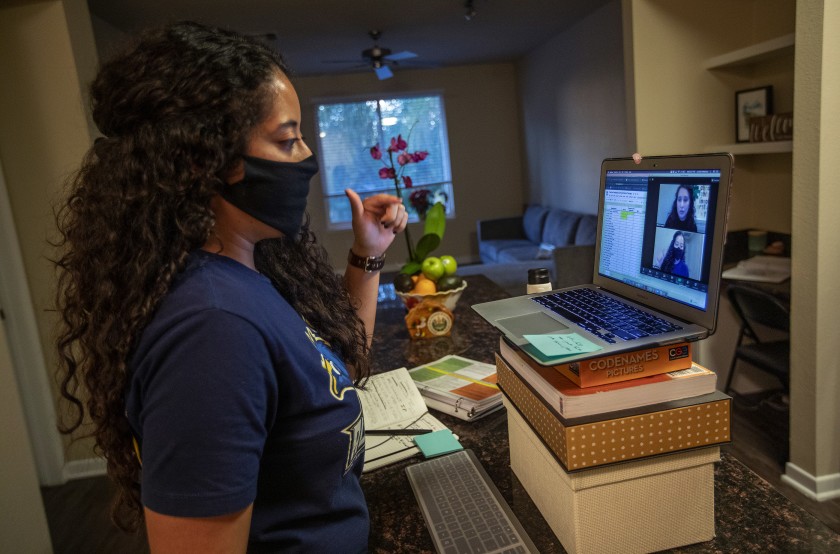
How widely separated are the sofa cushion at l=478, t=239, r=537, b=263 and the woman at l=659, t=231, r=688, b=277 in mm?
5827

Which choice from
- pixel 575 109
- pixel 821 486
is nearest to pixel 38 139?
pixel 821 486

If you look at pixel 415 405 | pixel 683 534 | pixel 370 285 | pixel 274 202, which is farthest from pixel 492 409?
pixel 274 202

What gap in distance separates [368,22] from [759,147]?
3446 mm

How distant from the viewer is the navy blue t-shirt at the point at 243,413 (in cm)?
57

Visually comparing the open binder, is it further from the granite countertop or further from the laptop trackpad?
the laptop trackpad

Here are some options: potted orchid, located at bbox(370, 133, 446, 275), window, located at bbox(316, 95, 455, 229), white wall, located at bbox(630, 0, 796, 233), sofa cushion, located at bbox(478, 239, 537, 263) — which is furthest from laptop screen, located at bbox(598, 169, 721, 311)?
window, located at bbox(316, 95, 455, 229)

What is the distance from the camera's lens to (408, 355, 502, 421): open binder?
4.11 feet

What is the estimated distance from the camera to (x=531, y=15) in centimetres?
530

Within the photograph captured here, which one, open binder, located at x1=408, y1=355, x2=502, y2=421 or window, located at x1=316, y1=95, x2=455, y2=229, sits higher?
window, located at x1=316, y1=95, x2=455, y2=229

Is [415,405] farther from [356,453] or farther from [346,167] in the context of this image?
[346,167]

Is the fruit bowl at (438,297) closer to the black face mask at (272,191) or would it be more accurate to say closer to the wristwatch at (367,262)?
the wristwatch at (367,262)

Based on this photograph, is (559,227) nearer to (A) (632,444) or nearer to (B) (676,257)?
(B) (676,257)

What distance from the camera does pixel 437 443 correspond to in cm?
113

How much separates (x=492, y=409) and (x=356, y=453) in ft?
1.69
